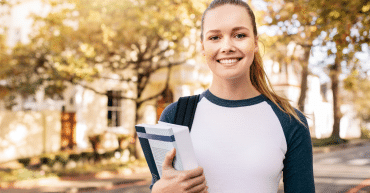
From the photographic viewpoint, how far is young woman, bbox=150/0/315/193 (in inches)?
64.5

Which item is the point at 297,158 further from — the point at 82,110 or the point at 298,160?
the point at 82,110

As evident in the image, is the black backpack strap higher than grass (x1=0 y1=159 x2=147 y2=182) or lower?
higher

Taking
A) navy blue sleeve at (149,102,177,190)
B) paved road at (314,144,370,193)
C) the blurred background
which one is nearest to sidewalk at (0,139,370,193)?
the blurred background

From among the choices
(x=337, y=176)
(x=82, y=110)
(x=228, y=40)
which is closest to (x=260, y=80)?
(x=228, y=40)

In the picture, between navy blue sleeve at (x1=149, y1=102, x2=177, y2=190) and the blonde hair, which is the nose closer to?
the blonde hair

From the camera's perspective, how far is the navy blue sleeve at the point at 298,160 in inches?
65.3

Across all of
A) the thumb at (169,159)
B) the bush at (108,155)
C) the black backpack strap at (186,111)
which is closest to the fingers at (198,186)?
the thumb at (169,159)

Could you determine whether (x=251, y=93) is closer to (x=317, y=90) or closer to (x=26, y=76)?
(x=26, y=76)

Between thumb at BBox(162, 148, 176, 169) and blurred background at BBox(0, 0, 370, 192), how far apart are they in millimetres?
4661

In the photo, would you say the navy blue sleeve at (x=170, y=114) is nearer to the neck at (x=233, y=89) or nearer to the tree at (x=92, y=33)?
the neck at (x=233, y=89)

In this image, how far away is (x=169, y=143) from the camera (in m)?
1.36

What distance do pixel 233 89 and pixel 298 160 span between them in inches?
19.3

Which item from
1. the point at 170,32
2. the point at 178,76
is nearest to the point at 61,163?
the point at 170,32

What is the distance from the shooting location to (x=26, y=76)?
1292 cm
